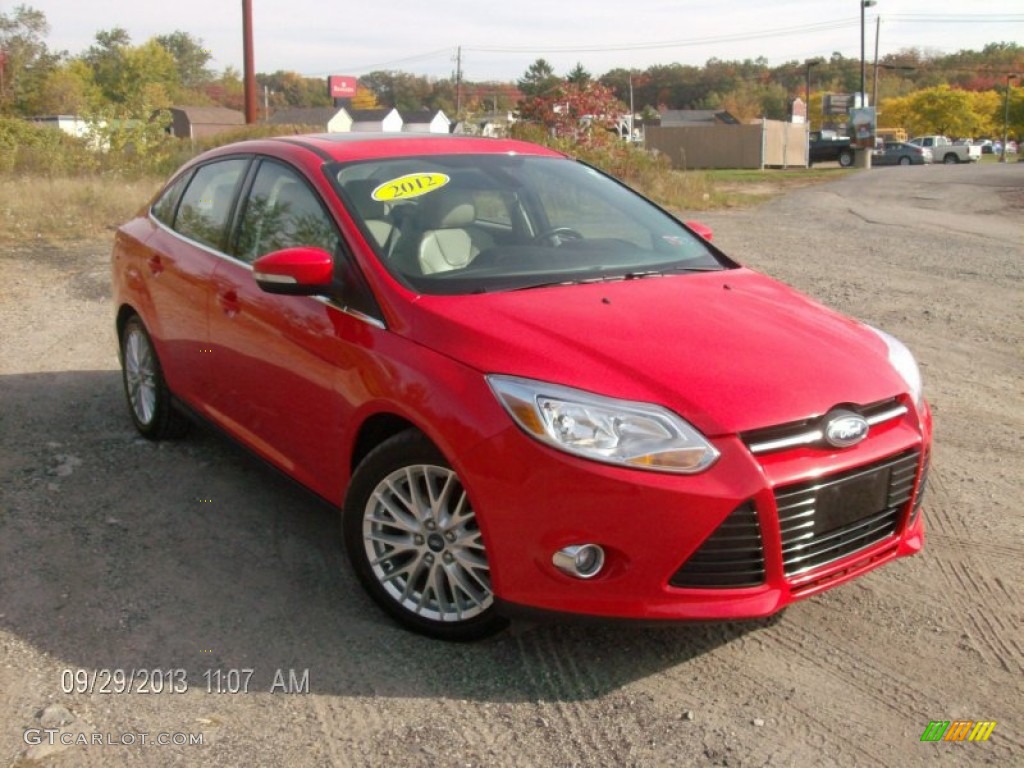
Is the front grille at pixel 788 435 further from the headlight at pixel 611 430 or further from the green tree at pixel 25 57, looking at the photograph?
the green tree at pixel 25 57

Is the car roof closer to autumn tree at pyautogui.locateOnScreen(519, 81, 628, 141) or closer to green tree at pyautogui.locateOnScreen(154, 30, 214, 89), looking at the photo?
autumn tree at pyautogui.locateOnScreen(519, 81, 628, 141)

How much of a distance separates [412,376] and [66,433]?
322 cm

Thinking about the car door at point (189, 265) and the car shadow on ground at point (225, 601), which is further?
the car door at point (189, 265)

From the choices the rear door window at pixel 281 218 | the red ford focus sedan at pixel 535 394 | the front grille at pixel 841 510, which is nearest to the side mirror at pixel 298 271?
the red ford focus sedan at pixel 535 394

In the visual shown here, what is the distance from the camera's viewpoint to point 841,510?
121 inches

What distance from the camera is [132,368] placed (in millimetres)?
5652

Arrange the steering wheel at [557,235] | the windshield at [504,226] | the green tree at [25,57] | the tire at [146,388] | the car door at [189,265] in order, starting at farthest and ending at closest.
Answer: the green tree at [25,57] < the tire at [146,388] < the car door at [189,265] < the steering wheel at [557,235] < the windshield at [504,226]

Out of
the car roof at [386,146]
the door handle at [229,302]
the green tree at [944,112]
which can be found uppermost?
the green tree at [944,112]

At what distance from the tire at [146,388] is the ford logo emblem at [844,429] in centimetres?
348

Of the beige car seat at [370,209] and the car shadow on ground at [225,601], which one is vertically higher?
the beige car seat at [370,209]

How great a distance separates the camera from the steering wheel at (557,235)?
4.13 m

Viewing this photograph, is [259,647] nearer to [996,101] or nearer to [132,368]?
[132,368]

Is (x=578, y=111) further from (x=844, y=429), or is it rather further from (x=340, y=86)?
(x=340, y=86)

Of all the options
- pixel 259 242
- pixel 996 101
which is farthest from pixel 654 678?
pixel 996 101
